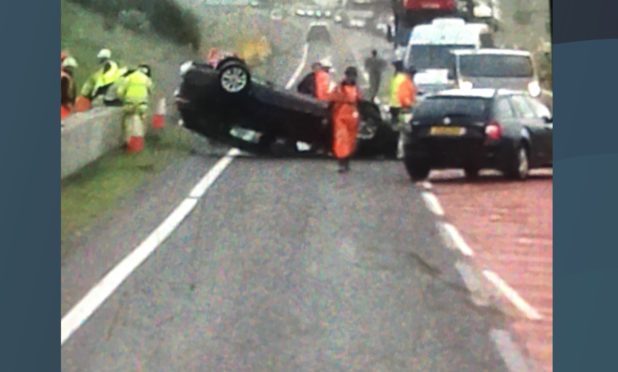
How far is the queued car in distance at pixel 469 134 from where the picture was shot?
5.80 meters

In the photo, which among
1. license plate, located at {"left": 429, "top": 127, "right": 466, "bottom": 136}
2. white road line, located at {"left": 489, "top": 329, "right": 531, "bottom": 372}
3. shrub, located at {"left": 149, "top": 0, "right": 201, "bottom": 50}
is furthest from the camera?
license plate, located at {"left": 429, "top": 127, "right": 466, "bottom": 136}

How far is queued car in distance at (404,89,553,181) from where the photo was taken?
5.80 metres

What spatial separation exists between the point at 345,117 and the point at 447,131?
454 mm

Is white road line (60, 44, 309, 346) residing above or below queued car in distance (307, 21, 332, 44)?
below

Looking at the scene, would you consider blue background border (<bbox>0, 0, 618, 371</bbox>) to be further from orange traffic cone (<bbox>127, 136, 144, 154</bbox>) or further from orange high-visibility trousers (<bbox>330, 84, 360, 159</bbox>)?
orange high-visibility trousers (<bbox>330, 84, 360, 159</bbox>)

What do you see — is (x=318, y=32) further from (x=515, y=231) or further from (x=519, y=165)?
(x=515, y=231)

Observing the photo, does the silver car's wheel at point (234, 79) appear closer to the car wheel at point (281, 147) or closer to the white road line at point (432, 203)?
the car wheel at point (281, 147)

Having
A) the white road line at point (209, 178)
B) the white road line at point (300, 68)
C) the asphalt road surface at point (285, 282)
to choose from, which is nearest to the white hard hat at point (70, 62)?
the asphalt road surface at point (285, 282)

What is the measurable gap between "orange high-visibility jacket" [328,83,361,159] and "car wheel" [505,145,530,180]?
0.70 metres

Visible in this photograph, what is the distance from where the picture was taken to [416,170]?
19.1ft

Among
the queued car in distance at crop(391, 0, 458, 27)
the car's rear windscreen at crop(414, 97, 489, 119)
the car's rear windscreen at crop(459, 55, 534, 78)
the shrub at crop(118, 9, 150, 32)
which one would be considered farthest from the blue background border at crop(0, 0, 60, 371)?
the car's rear windscreen at crop(459, 55, 534, 78)

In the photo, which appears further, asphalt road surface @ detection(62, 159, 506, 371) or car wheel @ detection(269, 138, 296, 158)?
car wheel @ detection(269, 138, 296, 158)
